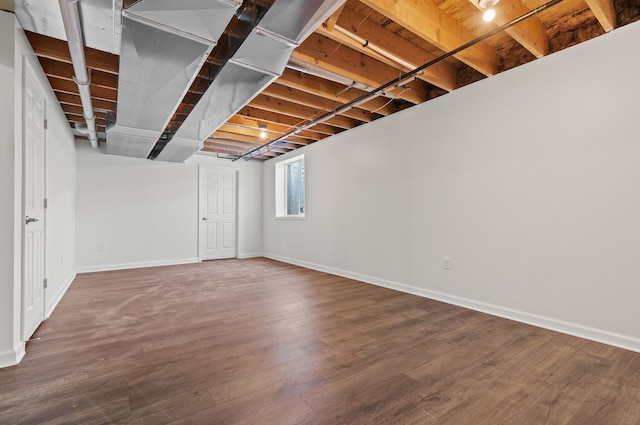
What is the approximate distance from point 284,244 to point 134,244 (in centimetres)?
292

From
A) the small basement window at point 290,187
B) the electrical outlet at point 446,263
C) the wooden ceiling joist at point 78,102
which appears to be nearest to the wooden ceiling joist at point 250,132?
the small basement window at point 290,187

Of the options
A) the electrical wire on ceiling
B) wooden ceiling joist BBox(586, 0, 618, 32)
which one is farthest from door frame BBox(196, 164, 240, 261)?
wooden ceiling joist BBox(586, 0, 618, 32)

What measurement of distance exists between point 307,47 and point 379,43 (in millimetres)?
642

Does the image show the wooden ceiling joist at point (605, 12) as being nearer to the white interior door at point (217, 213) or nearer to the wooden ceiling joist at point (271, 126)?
the wooden ceiling joist at point (271, 126)

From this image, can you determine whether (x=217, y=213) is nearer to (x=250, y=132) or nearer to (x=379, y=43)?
(x=250, y=132)

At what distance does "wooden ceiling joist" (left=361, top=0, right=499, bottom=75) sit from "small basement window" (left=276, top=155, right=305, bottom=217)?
3.94 meters

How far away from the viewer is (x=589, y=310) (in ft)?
7.90

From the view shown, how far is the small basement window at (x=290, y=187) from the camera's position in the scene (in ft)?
20.7

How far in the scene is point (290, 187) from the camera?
22.0ft

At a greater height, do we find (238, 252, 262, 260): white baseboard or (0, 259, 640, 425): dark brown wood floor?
(0, 259, 640, 425): dark brown wood floor

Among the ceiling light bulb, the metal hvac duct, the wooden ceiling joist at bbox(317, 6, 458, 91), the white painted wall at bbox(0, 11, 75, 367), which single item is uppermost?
the wooden ceiling joist at bbox(317, 6, 458, 91)

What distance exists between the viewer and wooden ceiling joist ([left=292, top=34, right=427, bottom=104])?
8.76ft

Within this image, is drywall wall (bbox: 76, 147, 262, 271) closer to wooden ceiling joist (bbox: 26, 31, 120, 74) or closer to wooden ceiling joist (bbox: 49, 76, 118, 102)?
wooden ceiling joist (bbox: 49, 76, 118, 102)

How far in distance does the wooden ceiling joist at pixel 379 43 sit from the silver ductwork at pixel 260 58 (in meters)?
0.39
